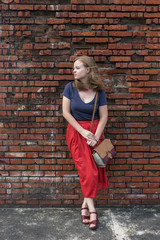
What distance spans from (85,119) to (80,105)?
0.67 feet

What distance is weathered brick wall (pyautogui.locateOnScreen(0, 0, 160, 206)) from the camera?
3.35m

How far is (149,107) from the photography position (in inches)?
138

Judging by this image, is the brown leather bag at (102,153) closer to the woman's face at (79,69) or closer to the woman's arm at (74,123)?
the woman's arm at (74,123)

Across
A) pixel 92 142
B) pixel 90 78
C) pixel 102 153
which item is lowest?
pixel 102 153

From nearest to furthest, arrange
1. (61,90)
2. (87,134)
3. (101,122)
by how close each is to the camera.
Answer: (87,134) < (101,122) < (61,90)

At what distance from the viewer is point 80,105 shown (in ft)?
9.85

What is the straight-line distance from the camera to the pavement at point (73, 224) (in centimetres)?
282

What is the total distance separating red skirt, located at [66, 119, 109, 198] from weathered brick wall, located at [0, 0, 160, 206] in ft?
1.46

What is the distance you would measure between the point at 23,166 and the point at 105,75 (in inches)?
70.5

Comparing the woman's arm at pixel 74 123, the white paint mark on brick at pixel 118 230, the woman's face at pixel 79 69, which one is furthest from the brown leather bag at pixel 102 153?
the white paint mark on brick at pixel 118 230

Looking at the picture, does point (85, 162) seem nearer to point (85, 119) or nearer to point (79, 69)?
point (85, 119)

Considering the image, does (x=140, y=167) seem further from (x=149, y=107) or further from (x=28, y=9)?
(x=28, y=9)

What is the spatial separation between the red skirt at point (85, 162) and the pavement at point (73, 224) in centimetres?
44

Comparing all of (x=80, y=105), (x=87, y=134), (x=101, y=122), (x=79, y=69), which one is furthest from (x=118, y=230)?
(x=79, y=69)
